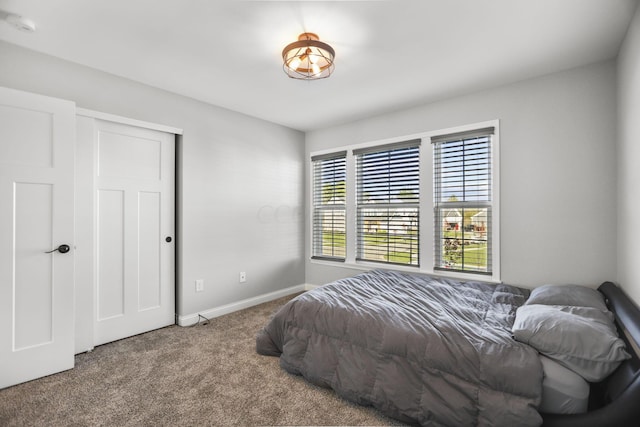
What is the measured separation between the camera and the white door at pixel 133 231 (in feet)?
9.07

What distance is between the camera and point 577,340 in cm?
151

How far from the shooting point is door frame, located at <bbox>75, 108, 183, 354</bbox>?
258 cm

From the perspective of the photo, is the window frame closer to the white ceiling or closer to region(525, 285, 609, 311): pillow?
the white ceiling

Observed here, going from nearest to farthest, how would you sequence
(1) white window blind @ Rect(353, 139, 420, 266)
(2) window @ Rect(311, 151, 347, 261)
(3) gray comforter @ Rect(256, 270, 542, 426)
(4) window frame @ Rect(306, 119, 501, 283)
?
(3) gray comforter @ Rect(256, 270, 542, 426) < (4) window frame @ Rect(306, 119, 501, 283) < (1) white window blind @ Rect(353, 139, 420, 266) < (2) window @ Rect(311, 151, 347, 261)

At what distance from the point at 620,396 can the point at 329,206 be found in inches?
136

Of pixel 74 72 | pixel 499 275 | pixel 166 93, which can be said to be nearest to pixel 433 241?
pixel 499 275

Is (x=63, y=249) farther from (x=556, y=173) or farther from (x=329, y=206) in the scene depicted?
(x=556, y=173)

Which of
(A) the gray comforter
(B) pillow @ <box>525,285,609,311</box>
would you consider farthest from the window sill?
(B) pillow @ <box>525,285,609,311</box>

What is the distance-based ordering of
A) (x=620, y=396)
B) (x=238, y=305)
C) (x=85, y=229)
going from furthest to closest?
(x=238, y=305), (x=85, y=229), (x=620, y=396)

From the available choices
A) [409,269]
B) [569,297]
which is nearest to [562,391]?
[569,297]

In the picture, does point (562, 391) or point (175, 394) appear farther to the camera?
point (175, 394)

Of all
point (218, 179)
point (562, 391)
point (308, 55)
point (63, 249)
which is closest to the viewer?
point (562, 391)

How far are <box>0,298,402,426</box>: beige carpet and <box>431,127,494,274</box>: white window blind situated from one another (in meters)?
1.98

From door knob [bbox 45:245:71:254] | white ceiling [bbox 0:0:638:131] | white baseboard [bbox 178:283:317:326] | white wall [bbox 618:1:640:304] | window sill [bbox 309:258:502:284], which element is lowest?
white baseboard [bbox 178:283:317:326]
